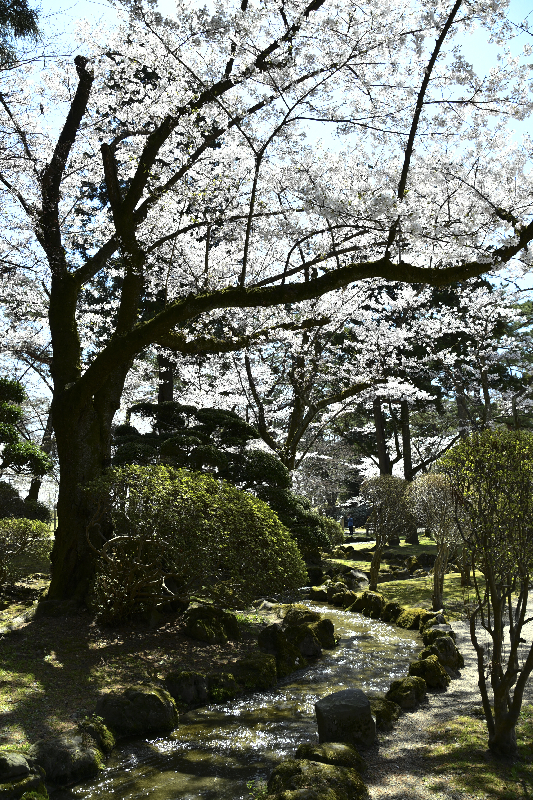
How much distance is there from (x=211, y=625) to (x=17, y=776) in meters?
4.33

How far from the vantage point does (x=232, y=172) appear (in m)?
9.09

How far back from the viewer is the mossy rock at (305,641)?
7703 millimetres

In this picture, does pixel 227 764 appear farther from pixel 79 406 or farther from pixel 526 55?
pixel 526 55

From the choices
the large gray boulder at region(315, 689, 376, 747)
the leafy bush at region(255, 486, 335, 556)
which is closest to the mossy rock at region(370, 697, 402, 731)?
the large gray boulder at region(315, 689, 376, 747)

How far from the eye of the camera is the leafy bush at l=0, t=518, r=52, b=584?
8820mm

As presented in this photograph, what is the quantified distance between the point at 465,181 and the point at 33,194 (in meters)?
6.82

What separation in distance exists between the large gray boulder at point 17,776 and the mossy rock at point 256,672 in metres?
2.97

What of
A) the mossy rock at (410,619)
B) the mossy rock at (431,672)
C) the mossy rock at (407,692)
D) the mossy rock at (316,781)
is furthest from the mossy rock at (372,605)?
the mossy rock at (316,781)

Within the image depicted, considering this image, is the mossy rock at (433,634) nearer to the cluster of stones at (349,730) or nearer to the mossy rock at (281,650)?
the cluster of stones at (349,730)

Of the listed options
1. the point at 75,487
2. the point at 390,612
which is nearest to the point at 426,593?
the point at 390,612

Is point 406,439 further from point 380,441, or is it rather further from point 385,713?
point 385,713

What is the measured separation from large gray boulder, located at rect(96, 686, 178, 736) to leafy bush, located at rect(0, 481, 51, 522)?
279 inches

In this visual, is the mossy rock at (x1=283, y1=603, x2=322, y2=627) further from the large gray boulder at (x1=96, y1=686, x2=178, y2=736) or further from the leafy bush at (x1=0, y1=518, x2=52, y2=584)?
the leafy bush at (x1=0, y1=518, x2=52, y2=584)

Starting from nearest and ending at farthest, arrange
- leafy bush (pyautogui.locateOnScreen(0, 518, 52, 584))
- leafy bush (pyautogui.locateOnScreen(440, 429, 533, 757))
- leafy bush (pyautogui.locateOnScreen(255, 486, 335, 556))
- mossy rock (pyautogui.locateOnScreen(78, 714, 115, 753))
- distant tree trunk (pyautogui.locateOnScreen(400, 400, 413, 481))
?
leafy bush (pyautogui.locateOnScreen(440, 429, 533, 757)), mossy rock (pyautogui.locateOnScreen(78, 714, 115, 753)), leafy bush (pyautogui.locateOnScreen(0, 518, 52, 584)), leafy bush (pyautogui.locateOnScreen(255, 486, 335, 556)), distant tree trunk (pyautogui.locateOnScreen(400, 400, 413, 481))
